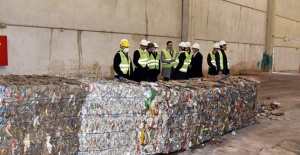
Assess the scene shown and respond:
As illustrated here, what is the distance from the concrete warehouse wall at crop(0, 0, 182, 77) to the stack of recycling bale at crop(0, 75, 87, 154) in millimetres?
5784

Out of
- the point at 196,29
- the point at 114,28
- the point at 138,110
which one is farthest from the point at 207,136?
the point at 196,29

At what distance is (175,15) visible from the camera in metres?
13.9

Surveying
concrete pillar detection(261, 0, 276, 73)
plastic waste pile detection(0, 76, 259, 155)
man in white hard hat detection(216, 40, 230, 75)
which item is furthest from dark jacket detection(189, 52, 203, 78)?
concrete pillar detection(261, 0, 276, 73)

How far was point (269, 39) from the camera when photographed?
2147 cm

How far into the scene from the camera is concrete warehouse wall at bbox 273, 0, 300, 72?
74.5 feet

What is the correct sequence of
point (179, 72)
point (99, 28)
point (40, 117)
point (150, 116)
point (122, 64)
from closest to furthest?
1. point (40, 117)
2. point (150, 116)
3. point (122, 64)
4. point (179, 72)
5. point (99, 28)

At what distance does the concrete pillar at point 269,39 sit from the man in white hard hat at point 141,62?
15363 mm

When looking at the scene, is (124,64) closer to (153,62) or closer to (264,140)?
(153,62)

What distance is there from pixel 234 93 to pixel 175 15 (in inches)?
342

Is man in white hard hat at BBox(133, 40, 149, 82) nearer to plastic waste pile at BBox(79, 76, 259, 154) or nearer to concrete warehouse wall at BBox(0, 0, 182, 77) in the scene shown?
plastic waste pile at BBox(79, 76, 259, 154)

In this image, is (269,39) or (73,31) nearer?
(73,31)

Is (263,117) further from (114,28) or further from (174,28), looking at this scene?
(174,28)

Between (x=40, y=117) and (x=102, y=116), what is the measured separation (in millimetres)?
721

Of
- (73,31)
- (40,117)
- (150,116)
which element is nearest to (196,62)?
(73,31)
